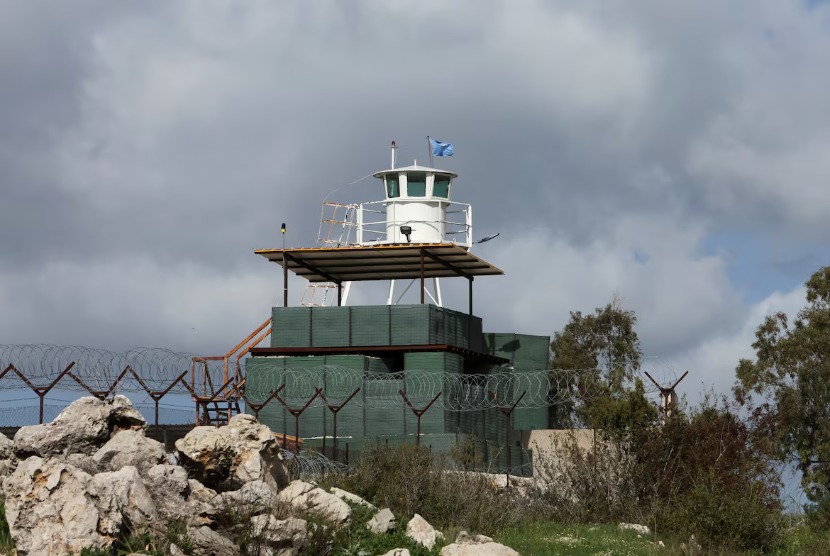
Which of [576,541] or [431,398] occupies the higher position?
[431,398]

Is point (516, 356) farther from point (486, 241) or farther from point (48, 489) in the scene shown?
point (48, 489)

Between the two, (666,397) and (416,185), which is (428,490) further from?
(416,185)

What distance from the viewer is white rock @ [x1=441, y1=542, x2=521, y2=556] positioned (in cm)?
1859

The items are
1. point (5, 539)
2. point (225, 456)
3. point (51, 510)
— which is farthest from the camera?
point (225, 456)

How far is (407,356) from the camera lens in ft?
126

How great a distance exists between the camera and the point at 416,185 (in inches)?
1842

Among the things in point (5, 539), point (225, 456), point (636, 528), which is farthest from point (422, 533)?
point (5, 539)

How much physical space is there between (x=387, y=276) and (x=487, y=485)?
69.2ft

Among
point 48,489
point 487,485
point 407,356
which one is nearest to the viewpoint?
point 48,489

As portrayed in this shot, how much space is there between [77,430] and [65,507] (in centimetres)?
376

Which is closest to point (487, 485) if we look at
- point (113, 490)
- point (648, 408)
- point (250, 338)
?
point (648, 408)

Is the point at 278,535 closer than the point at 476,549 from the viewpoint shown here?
Yes

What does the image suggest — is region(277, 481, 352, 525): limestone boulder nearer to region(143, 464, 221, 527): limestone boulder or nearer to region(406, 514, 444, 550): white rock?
region(406, 514, 444, 550): white rock

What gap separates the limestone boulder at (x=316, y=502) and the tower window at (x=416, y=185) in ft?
88.0
